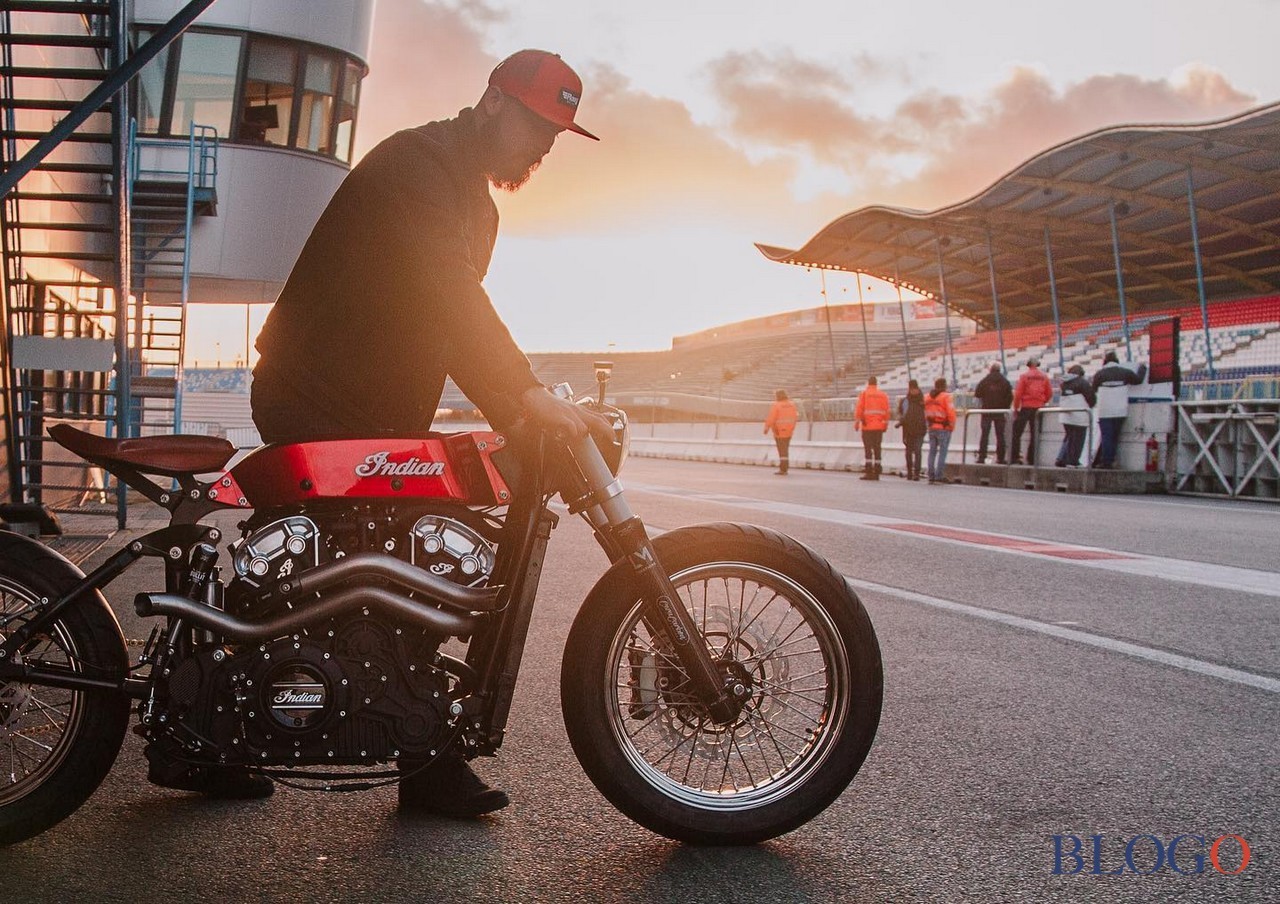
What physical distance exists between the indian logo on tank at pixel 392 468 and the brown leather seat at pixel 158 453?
0.33 metres

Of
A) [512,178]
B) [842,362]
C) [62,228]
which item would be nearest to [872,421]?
[62,228]

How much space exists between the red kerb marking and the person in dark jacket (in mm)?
6709

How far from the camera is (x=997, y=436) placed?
2211 cm

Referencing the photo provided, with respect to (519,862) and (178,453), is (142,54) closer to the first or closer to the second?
(178,453)

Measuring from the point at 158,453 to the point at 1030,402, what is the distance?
783 inches

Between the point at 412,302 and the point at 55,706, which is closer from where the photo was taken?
the point at 55,706

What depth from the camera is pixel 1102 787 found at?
3.36 m

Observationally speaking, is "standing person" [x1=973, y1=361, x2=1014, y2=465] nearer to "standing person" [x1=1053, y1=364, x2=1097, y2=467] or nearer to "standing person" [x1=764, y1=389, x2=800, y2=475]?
"standing person" [x1=1053, y1=364, x2=1097, y2=467]

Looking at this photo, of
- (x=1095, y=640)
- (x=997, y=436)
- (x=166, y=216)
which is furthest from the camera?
(x=997, y=436)

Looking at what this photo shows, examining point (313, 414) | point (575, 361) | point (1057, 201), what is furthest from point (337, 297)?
point (575, 361)

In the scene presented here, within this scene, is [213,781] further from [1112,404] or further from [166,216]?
[1112,404]

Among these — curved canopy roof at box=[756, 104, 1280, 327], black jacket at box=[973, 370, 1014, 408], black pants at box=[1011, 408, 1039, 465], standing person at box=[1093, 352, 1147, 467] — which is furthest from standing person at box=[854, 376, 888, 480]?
curved canopy roof at box=[756, 104, 1280, 327]

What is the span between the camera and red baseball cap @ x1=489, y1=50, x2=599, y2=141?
119 inches

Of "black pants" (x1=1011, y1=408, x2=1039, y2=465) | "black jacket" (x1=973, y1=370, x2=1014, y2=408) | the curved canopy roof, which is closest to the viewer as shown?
"black pants" (x1=1011, y1=408, x2=1039, y2=465)
